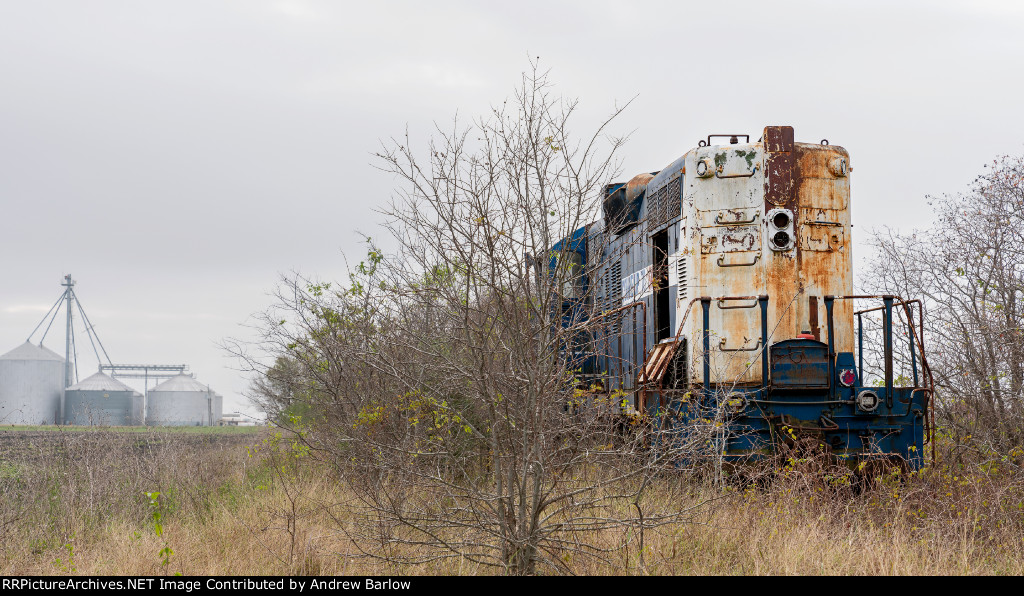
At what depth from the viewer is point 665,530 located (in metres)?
6.19

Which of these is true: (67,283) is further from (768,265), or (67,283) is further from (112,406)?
(768,265)

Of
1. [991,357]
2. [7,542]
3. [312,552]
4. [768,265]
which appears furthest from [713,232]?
[7,542]

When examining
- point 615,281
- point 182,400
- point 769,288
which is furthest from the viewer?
point 182,400

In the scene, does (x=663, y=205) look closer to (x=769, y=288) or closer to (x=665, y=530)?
(x=769, y=288)

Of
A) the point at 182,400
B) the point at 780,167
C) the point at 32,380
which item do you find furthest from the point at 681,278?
the point at 182,400

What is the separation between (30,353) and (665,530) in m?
63.9

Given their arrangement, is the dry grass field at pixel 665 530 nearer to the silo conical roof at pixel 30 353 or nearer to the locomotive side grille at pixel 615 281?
the locomotive side grille at pixel 615 281

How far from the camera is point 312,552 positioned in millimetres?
6262

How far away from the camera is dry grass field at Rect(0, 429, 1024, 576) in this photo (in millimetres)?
5555

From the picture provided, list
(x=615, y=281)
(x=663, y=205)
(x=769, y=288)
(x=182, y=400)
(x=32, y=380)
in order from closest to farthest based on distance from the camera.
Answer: (x=769, y=288) < (x=663, y=205) < (x=615, y=281) < (x=32, y=380) < (x=182, y=400)

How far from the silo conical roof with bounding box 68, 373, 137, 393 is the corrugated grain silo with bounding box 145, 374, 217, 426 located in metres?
3.02

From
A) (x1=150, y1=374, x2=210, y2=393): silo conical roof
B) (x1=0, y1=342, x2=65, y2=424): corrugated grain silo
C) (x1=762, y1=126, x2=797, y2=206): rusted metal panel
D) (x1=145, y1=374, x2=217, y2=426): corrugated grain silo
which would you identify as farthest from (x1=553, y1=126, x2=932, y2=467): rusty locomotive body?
(x1=150, y1=374, x2=210, y2=393): silo conical roof

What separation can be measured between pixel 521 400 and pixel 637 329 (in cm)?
502
